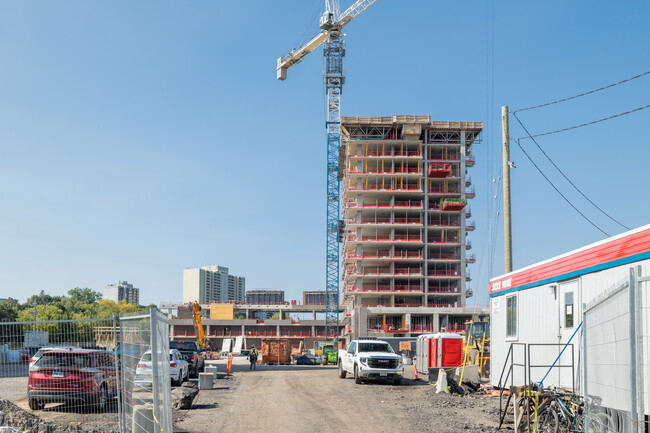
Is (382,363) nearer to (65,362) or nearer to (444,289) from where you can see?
(65,362)

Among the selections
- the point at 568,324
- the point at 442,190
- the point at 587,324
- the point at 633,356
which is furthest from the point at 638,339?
the point at 442,190

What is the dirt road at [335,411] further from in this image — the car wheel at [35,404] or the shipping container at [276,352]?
the shipping container at [276,352]

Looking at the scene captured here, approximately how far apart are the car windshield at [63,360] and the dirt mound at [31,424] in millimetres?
955

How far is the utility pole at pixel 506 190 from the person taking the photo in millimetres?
22688

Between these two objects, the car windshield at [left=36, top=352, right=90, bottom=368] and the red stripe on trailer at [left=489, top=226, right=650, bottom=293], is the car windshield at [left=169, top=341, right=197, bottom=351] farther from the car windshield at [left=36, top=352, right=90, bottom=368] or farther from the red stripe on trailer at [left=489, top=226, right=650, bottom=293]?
the car windshield at [left=36, top=352, right=90, bottom=368]

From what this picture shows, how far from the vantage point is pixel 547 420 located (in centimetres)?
1255

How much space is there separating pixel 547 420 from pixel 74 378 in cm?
909

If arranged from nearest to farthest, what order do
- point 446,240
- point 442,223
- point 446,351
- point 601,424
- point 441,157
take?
point 601,424
point 446,351
point 446,240
point 442,223
point 441,157

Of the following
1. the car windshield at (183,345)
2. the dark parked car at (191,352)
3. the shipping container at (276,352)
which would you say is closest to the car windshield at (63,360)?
the dark parked car at (191,352)

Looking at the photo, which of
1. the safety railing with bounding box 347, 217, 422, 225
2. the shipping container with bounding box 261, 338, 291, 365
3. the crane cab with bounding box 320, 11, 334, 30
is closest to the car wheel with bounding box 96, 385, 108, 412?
the shipping container with bounding box 261, 338, 291, 365

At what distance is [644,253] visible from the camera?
12.5 m

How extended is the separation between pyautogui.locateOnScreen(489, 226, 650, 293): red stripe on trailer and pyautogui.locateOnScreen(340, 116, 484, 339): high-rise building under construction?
77103mm

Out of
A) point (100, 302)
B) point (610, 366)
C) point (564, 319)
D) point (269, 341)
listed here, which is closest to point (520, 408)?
point (564, 319)

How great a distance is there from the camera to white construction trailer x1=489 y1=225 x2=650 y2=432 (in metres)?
5.84
